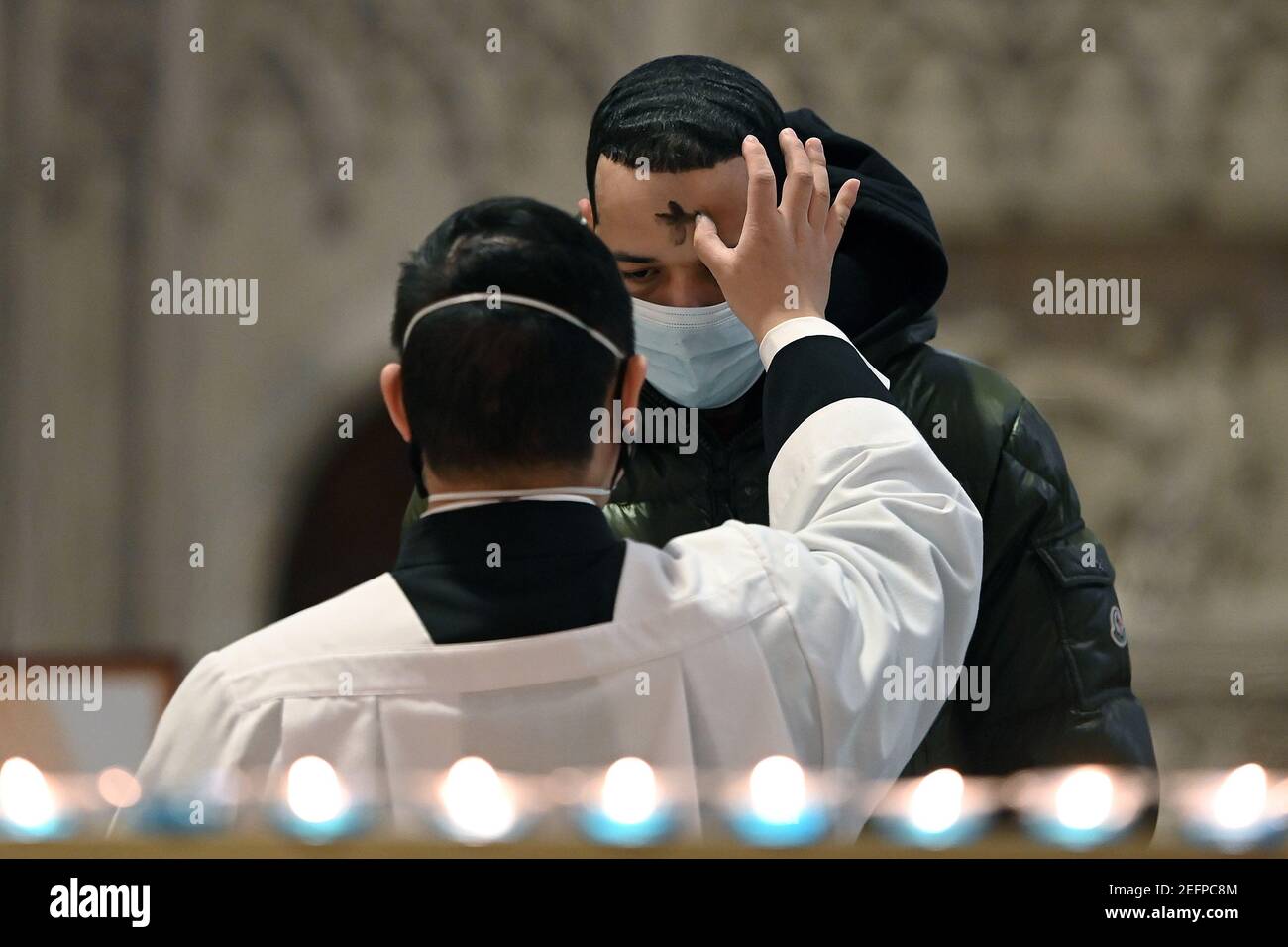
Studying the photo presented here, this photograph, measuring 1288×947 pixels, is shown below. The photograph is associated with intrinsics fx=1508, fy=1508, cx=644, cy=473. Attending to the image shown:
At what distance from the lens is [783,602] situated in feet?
4.20

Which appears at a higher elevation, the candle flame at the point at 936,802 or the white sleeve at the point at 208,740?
the white sleeve at the point at 208,740

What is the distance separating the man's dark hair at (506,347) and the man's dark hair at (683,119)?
1.27ft

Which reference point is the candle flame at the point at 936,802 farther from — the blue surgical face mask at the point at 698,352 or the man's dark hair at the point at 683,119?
the man's dark hair at the point at 683,119

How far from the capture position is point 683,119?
5.39ft

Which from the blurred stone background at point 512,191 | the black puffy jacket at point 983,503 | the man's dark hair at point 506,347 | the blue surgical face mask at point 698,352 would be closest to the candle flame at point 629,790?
the man's dark hair at point 506,347

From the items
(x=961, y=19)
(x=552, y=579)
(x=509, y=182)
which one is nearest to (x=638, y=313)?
(x=552, y=579)

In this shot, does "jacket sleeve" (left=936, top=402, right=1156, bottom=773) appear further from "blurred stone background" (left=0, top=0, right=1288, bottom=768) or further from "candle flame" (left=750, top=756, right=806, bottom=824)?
"blurred stone background" (left=0, top=0, right=1288, bottom=768)

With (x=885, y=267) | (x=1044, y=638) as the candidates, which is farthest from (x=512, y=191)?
(x=1044, y=638)

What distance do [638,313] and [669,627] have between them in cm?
50

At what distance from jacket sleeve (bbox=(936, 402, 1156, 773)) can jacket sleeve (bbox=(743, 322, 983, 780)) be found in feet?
0.77

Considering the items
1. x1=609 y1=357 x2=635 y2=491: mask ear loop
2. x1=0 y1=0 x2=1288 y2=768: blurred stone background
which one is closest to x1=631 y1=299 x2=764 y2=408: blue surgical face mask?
x1=609 y1=357 x2=635 y2=491: mask ear loop

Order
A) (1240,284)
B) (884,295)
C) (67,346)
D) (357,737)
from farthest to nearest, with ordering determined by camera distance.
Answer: (1240,284)
(67,346)
(884,295)
(357,737)

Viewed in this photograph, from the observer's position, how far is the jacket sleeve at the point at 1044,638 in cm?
165
